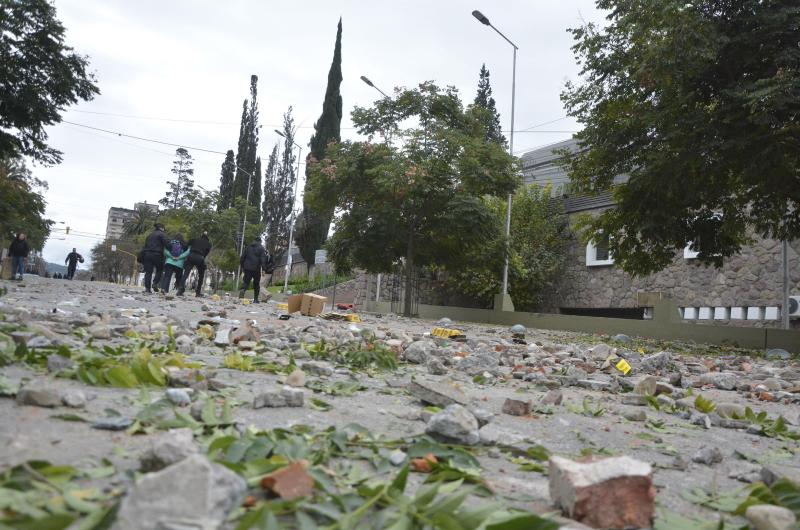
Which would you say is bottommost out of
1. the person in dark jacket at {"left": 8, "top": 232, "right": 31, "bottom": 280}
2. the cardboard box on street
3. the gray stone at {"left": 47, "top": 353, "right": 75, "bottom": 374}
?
the gray stone at {"left": 47, "top": 353, "right": 75, "bottom": 374}

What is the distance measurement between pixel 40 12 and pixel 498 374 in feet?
58.7

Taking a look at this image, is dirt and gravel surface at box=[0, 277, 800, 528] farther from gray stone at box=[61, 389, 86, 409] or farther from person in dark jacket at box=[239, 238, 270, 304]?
person in dark jacket at box=[239, 238, 270, 304]

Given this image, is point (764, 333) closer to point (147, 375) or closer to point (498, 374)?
point (498, 374)

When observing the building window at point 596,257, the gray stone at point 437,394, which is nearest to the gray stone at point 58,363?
the gray stone at point 437,394

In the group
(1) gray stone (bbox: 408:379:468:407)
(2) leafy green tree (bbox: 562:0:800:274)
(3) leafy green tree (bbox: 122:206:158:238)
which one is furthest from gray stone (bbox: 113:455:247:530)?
(3) leafy green tree (bbox: 122:206:158:238)

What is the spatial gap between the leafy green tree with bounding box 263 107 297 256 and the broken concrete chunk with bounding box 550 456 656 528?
151 feet

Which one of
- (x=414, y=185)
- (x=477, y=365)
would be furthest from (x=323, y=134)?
(x=477, y=365)

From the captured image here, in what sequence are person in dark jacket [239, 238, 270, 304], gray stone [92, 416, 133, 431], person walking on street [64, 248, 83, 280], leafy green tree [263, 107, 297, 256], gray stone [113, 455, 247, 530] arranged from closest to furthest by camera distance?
gray stone [113, 455, 247, 530], gray stone [92, 416, 133, 431], person in dark jacket [239, 238, 270, 304], person walking on street [64, 248, 83, 280], leafy green tree [263, 107, 297, 256]

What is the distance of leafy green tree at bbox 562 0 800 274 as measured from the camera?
29.2 feet

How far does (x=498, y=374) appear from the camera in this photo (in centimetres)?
495

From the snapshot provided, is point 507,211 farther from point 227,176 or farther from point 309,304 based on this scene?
point 227,176

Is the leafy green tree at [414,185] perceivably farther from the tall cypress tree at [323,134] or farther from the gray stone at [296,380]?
the tall cypress tree at [323,134]

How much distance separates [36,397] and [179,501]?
4.06 ft

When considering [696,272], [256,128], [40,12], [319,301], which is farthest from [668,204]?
[256,128]
